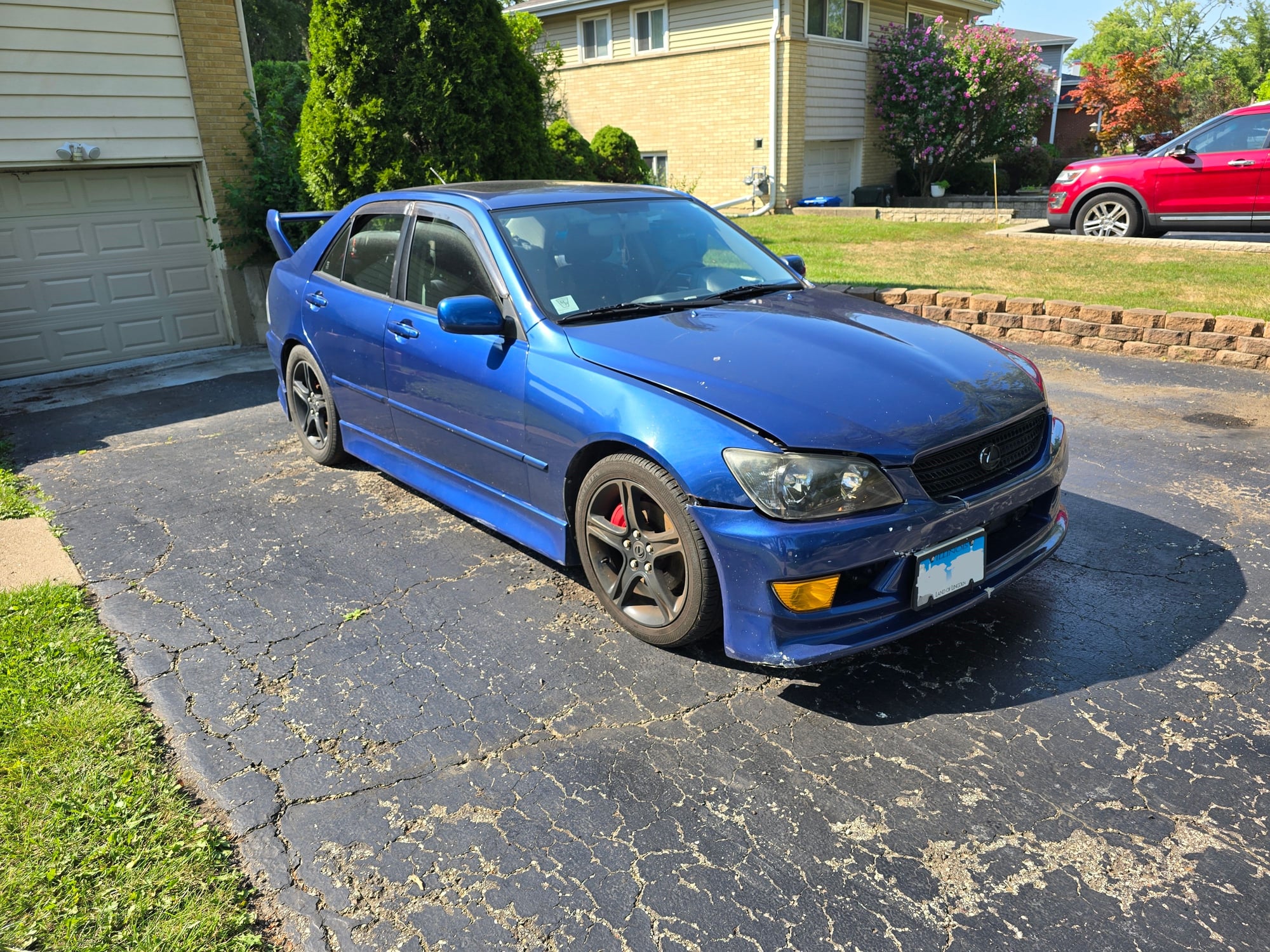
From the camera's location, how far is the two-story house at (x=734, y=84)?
1914 cm

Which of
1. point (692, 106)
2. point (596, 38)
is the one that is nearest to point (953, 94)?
point (692, 106)

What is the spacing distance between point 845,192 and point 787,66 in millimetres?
3558

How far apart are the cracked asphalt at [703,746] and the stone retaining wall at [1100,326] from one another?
2.68 meters

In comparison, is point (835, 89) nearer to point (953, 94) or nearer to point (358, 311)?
point (953, 94)

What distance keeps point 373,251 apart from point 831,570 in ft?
11.0

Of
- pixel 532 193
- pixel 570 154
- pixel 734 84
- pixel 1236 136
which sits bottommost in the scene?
pixel 532 193

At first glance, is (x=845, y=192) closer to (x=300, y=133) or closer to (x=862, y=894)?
(x=300, y=133)

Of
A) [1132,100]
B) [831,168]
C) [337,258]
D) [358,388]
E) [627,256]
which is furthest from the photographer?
[1132,100]

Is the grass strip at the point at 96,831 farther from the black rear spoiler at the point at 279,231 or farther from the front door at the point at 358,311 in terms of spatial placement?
the black rear spoiler at the point at 279,231

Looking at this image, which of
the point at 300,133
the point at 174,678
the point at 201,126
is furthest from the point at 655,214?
the point at 201,126

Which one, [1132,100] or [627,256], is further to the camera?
[1132,100]

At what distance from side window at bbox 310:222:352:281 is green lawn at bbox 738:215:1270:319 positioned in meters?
6.06

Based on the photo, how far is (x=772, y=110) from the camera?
1909cm

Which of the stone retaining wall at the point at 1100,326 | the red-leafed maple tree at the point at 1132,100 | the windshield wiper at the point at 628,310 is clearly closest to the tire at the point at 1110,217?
the stone retaining wall at the point at 1100,326
